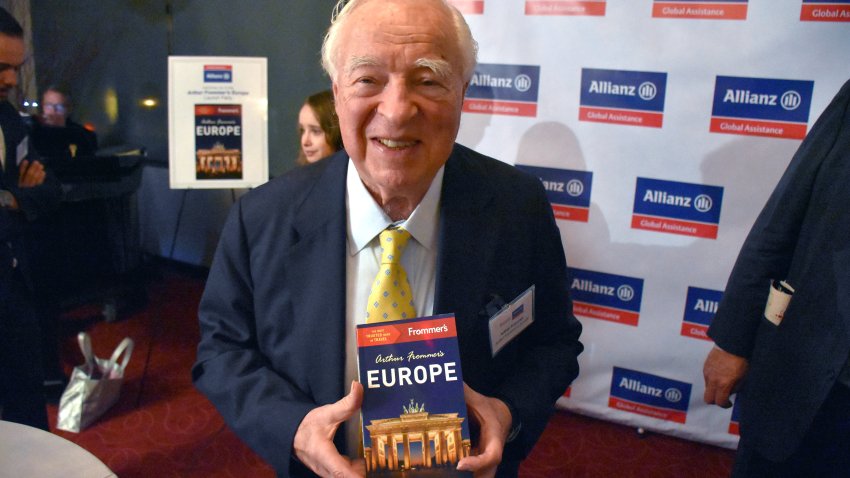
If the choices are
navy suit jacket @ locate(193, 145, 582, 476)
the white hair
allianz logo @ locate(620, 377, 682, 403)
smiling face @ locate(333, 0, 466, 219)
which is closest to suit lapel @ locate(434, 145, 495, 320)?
navy suit jacket @ locate(193, 145, 582, 476)

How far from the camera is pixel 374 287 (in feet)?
3.81

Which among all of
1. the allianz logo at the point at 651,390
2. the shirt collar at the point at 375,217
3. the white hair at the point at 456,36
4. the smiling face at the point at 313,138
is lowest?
the allianz logo at the point at 651,390

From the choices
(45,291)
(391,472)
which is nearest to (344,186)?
(391,472)

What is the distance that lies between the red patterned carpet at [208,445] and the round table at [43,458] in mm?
1408

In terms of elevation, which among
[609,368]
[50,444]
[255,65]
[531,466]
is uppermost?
[255,65]

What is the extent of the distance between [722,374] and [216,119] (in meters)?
2.67

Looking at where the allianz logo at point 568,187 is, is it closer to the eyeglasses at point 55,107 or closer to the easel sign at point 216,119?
the easel sign at point 216,119

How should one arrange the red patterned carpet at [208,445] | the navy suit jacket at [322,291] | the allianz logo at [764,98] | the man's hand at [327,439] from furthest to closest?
the red patterned carpet at [208,445]
the allianz logo at [764,98]
the navy suit jacket at [322,291]
the man's hand at [327,439]

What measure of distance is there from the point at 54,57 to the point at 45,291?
1.75 m

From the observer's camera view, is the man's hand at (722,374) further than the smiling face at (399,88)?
Yes

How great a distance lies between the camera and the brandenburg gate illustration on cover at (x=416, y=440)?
95cm

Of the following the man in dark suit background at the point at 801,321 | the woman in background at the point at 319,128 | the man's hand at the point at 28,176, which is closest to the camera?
the man in dark suit background at the point at 801,321

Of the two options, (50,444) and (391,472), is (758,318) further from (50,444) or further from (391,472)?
(50,444)

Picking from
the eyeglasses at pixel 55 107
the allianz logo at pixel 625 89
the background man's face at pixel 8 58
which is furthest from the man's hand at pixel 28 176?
the allianz logo at pixel 625 89
